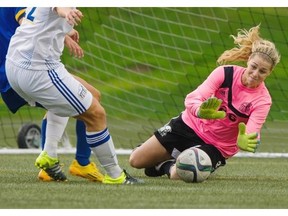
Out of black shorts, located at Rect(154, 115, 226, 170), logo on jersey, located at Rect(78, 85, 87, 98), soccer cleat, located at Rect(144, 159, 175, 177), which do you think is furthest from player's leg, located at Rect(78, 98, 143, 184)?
soccer cleat, located at Rect(144, 159, 175, 177)

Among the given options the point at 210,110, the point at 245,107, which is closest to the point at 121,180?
the point at 210,110

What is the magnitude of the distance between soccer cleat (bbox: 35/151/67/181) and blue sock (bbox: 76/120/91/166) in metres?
0.32

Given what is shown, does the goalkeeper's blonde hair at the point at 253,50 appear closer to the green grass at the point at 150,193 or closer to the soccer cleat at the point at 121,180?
the green grass at the point at 150,193

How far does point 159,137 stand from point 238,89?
1017 millimetres

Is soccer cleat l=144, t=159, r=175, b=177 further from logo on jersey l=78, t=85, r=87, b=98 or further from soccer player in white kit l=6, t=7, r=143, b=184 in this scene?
logo on jersey l=78, t=85, r=87, b=98

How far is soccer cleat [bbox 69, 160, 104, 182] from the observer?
8.16 metres

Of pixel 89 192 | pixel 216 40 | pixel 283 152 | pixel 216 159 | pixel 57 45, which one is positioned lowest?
pixel 216 40

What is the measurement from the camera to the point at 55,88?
744 centimetres

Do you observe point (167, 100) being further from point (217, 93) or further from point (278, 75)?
point (217, 93)

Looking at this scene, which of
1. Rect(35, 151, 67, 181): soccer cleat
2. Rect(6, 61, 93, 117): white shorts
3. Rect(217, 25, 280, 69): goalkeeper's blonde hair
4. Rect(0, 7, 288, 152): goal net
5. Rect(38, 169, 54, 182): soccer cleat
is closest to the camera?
Rect(6, 61, 93, 117): white shorts

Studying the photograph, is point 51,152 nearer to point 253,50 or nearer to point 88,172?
point 88,172

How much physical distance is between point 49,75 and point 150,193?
1220 mm
